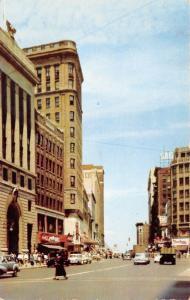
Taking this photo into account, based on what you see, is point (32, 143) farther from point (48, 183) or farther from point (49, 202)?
point (49, 202)

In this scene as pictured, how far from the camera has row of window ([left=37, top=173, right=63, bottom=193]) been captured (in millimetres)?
87812

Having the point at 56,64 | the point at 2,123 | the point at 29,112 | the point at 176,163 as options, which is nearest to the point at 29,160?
the point at 29,112

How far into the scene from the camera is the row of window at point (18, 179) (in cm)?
6856

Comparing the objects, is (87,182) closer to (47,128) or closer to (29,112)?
(47,128)

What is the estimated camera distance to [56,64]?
380 ft

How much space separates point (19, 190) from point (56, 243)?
71.5ft

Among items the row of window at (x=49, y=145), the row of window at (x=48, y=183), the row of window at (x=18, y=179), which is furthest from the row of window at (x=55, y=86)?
the row of window at (x=18, y=179)

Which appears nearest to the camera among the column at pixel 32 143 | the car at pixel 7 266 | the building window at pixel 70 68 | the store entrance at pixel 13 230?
the car at pixel 7 266

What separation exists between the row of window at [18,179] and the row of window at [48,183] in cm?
932

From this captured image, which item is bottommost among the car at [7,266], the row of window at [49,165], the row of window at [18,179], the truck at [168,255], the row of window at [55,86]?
the truck at [168,255]

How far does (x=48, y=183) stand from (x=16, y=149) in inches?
793

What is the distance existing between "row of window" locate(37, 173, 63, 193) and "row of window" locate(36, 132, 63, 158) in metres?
4.40

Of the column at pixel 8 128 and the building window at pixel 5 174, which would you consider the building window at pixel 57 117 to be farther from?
the building window at pixel 5 174

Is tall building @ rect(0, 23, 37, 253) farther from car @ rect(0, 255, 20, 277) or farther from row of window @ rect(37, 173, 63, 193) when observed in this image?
car @ rect(0, 255, 20, 277)
